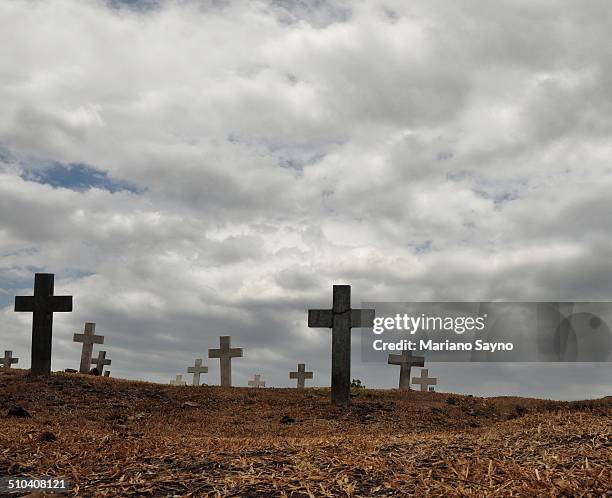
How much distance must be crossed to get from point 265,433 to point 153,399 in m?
5.29

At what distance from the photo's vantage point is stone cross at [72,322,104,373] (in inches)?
1158

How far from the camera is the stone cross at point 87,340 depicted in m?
29.4

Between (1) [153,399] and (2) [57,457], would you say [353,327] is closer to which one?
(1) [153,399]

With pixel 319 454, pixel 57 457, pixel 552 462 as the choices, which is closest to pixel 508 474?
pixel 552 462

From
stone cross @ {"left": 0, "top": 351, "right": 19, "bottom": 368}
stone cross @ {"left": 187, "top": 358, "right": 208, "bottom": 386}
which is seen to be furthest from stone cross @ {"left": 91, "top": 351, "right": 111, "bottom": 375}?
stone cross @ {"left": 0, "top": 351, "right": 19, "bottom": 368}

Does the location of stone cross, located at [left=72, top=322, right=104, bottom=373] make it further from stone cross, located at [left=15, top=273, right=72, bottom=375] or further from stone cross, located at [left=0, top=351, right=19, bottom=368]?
stone cross, located at [left=0, top=351, right=19, bottom=368]

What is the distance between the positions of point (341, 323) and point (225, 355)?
10.4 metres

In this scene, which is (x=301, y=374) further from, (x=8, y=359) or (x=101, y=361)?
(x=8, y=359)

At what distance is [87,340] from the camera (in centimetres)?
2952

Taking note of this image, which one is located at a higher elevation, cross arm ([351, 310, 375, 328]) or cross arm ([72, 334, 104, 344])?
cross arm ([351, 310, 375, 328])

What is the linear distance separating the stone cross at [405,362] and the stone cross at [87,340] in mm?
13457

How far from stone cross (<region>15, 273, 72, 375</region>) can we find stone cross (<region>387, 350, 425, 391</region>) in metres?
14.0

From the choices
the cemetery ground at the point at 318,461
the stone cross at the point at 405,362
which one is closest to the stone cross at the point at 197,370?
the stone cross at the point at 405,362

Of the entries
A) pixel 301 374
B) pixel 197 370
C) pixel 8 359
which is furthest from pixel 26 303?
pixel 8 359
